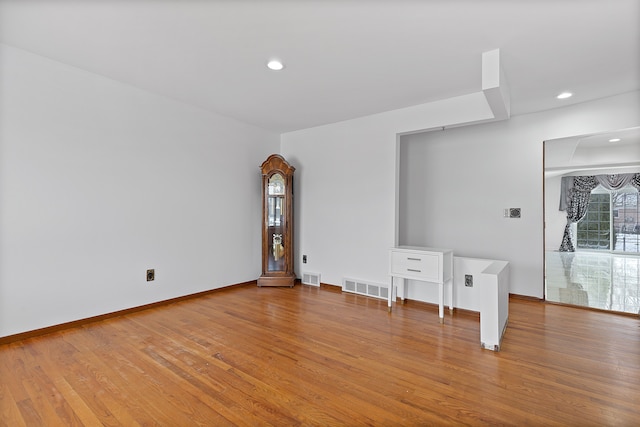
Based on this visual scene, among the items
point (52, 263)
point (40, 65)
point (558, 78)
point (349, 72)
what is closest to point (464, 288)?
point (558, 78)

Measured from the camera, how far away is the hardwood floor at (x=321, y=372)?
161 cm

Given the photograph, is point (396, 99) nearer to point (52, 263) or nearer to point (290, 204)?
point (290, 204)

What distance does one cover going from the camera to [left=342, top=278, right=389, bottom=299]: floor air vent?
387 cm

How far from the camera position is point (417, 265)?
322 centimetres

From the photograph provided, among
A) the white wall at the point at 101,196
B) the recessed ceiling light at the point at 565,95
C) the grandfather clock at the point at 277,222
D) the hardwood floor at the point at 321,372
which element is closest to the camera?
the hardwood floor at the point at 321,372

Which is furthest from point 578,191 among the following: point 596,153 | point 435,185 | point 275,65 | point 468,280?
point 275,65

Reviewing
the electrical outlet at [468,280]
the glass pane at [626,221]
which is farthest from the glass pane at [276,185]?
the glass pane at [626,221]

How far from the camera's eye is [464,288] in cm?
335

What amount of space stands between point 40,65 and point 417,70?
3.32 meters

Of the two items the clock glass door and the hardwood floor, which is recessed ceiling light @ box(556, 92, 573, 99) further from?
the clock glass door

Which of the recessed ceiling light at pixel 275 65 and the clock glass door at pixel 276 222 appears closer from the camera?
the recessed ceiling light at pixel 275 65

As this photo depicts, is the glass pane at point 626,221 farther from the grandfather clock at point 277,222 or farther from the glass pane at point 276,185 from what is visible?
the glass pane at point 276,185

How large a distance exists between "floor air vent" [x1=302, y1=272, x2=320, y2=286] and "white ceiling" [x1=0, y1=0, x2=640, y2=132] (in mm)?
2563

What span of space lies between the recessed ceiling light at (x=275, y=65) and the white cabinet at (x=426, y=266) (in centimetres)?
221
